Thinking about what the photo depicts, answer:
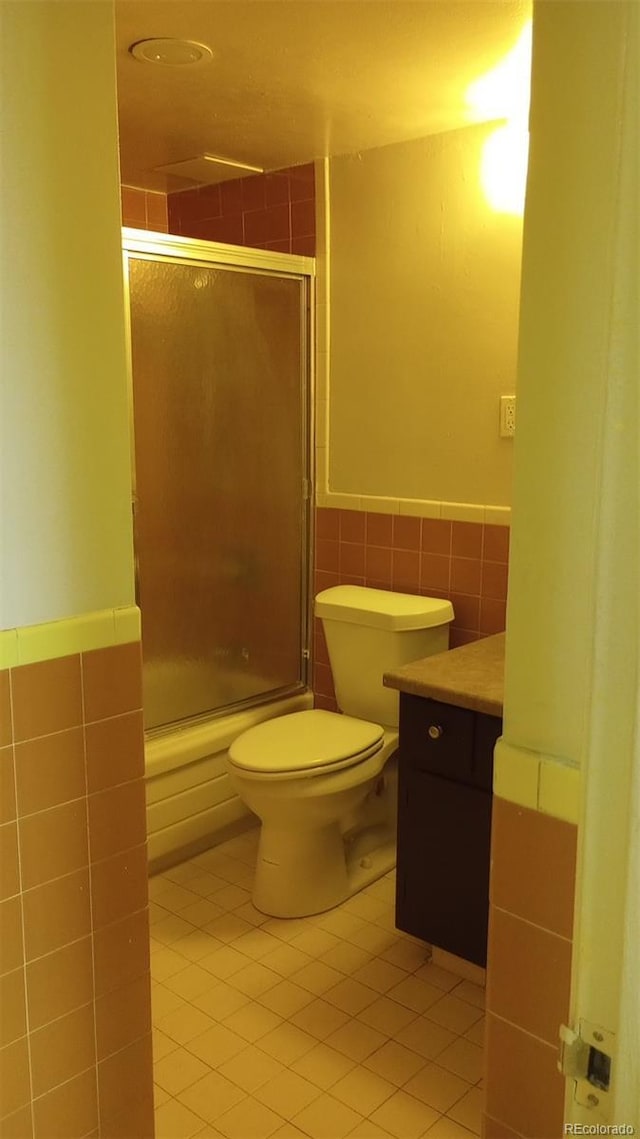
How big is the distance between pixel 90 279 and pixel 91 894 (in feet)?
3.08

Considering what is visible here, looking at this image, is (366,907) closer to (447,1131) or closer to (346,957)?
(346,957)

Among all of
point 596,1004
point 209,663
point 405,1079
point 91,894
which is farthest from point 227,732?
point 596,1004

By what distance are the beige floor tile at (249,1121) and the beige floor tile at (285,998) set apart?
28cm

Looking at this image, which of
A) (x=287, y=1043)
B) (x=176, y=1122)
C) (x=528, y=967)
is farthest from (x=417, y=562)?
(x=528, y=967)

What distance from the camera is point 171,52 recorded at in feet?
6.44

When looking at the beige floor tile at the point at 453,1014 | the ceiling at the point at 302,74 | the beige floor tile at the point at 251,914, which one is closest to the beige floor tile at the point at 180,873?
the beige floor tile at the point at 251,914

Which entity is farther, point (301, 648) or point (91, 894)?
point (301, 648)

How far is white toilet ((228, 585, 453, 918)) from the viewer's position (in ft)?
7.81

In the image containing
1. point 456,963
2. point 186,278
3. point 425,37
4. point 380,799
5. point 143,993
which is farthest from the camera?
point 380,799

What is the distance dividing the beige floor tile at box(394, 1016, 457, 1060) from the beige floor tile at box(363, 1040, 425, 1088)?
18 mm

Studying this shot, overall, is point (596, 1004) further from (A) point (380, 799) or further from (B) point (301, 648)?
(B) point (301, 648)

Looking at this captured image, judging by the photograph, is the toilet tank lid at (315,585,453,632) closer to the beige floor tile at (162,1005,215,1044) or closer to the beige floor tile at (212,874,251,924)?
the beige floor tile at (212,874,251,924)

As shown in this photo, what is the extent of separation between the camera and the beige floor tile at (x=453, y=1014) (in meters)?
2.04

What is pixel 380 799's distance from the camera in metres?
2.80
